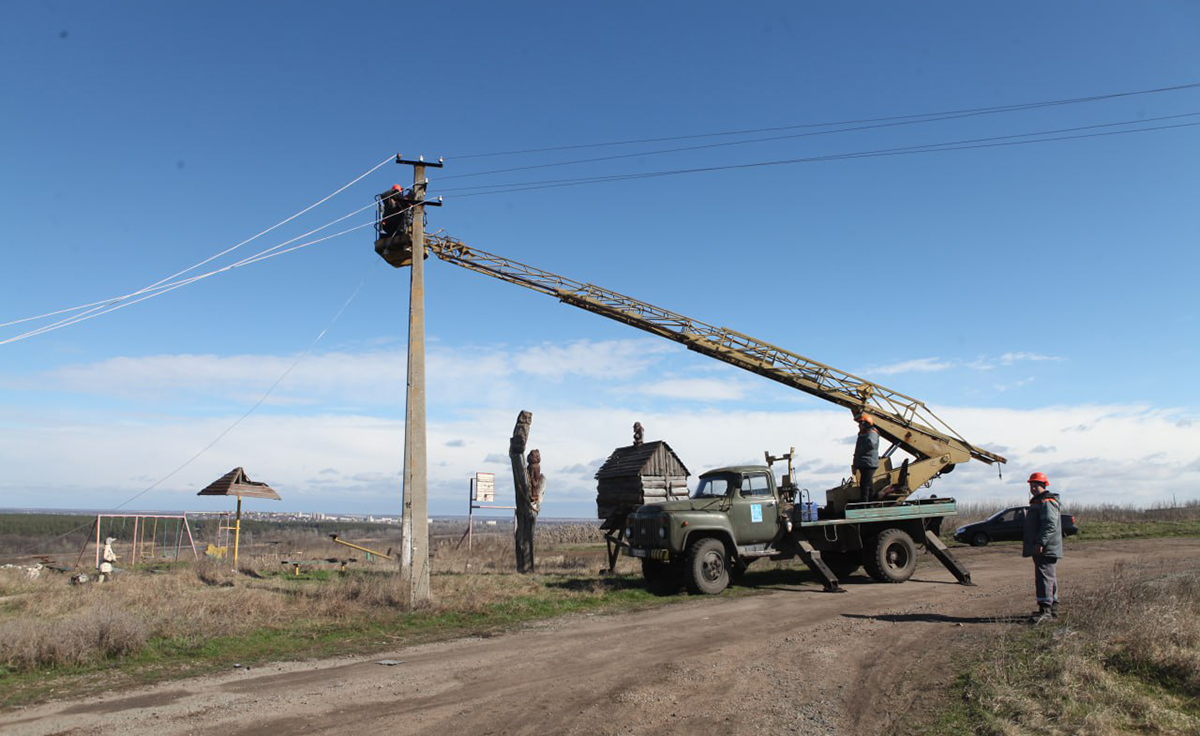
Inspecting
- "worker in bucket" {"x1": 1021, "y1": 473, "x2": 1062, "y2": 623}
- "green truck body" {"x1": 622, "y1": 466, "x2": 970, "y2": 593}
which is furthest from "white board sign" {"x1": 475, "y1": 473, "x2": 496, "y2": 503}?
"worker in bucket" {"x1": 1021, "y1": 473, "x2": 1062, "y2": 623}

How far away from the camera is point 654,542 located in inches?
582

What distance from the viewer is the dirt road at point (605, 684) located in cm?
656

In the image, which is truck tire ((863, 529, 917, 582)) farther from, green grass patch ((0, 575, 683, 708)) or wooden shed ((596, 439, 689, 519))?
wooden shed ((596, 439, 689, 519))

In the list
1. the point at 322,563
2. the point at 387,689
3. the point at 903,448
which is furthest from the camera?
the point at 322,563

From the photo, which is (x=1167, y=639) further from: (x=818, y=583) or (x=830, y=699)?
(x=818, y=583)

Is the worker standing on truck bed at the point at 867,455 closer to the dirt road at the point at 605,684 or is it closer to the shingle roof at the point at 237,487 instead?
the dirt road at the point at 605,684

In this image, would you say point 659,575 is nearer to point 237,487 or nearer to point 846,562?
point 846,562

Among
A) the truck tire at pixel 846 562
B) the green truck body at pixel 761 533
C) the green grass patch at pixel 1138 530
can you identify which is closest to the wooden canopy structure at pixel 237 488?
the green truck body at pixel 761 533

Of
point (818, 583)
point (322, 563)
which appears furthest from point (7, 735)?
point (322, 563)

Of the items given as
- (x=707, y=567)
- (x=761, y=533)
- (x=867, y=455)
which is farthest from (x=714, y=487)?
(x=867, y=455)

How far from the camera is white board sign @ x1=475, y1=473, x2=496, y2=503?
2317cm

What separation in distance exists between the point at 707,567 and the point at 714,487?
6.19 feet

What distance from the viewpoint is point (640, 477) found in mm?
23109

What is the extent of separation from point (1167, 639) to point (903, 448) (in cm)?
1055
